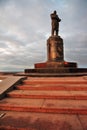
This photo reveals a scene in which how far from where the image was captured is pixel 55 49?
13984 millimetres

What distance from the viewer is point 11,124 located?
314cm

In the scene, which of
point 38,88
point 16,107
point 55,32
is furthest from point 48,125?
point 55,32

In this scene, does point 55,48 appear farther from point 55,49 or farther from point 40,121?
point 40,121

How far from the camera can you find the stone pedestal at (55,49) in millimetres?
13969

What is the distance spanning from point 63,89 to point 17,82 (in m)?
2.19

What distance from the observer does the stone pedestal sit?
45.8 feet

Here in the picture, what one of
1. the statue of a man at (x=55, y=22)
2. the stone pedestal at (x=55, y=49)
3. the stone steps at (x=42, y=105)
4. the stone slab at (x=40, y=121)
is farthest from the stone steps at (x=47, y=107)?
the statue of a man at (x=55, y=22)

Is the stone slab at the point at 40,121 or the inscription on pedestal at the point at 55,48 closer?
the stone slab at the point at 40,121

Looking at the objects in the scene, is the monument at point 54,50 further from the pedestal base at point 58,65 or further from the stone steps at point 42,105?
the stone steps at point 42,105

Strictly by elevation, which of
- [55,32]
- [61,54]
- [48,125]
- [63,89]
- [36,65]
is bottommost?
[48,125]

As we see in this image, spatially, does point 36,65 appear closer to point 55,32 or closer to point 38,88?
point 55,32

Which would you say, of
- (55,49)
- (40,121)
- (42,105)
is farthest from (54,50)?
(40,121)

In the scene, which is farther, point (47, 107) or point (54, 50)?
point (54, 50)

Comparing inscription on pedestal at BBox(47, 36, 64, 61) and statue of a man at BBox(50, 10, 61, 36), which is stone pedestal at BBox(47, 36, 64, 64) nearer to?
inscription on pedestal at BBox(47, 36, 64, 61)
